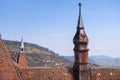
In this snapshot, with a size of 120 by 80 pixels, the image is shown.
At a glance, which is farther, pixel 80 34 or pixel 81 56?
pixel 80 34

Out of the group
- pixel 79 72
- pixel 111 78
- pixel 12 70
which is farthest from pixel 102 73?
pixel 12 70

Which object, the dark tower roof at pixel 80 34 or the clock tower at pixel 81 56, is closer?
the clock tower at pixel 81 56

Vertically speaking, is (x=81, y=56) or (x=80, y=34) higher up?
(x=80, y=34)

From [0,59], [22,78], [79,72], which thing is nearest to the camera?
[0,59]

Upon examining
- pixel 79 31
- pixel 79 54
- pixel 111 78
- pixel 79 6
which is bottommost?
pixel 111 78

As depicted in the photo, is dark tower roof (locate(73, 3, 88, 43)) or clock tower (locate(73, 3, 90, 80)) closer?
clock tower (locate(73, 3, 90, 80))

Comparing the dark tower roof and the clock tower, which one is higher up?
the dark tower roof

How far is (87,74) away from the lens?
39.3m

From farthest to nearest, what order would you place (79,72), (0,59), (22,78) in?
(79,72), (22,78), (0,59)

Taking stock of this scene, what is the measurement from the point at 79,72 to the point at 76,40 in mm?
4491

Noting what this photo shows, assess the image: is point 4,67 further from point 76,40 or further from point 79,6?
point 79,6

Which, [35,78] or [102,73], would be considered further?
[102,73]

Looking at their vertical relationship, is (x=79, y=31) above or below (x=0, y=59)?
above

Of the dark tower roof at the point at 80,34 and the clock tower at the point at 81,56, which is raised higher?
the dark tower roof at the point at 80,34
